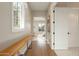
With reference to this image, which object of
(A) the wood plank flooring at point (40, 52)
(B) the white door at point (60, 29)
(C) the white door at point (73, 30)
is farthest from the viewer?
(C) the white door at point (73, 30)

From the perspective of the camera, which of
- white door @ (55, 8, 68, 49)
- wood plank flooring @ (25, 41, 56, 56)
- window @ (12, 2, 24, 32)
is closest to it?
window @ (12, 2, 24, 32)

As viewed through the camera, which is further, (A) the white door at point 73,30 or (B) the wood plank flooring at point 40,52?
(A) the white door at point 73,30

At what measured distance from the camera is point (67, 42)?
488 cm

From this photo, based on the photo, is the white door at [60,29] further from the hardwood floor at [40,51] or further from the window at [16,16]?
the window at [16,16]

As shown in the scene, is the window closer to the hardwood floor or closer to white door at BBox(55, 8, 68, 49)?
the hardwood floor

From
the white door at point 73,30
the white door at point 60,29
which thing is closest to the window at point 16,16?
the white door at point 60,29

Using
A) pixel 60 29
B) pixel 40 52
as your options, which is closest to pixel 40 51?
pixel 40 52

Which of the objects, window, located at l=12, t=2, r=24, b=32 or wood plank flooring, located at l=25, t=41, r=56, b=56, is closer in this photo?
window, located at l=12, t=2, r=24, b=32

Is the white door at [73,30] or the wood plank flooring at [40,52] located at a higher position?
the white door at [73,30]

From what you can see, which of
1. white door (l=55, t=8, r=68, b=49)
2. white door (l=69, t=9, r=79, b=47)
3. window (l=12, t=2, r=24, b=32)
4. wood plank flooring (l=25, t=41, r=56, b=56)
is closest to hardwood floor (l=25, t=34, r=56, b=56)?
wood plank flooring (l=25, t=41, r=56, b=56)

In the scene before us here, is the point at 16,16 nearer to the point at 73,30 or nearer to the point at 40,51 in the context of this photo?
the point at 40,51

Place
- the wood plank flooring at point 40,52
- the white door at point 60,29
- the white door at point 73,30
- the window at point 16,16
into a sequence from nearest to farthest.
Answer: the window at point 16,16
the wood plank flooring at point 40,52
the white door at point 60,29
the white door at point 73,30

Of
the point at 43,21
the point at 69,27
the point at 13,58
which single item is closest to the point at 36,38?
the point at 43,21

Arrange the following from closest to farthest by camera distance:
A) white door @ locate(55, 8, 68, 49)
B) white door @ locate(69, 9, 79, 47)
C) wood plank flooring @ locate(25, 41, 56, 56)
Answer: wood plank flooring @ locate(25, 41, 56, 56), white door @ locate(55, 8, 68, 49), white door @ locate(69, 9, 79, 47)
